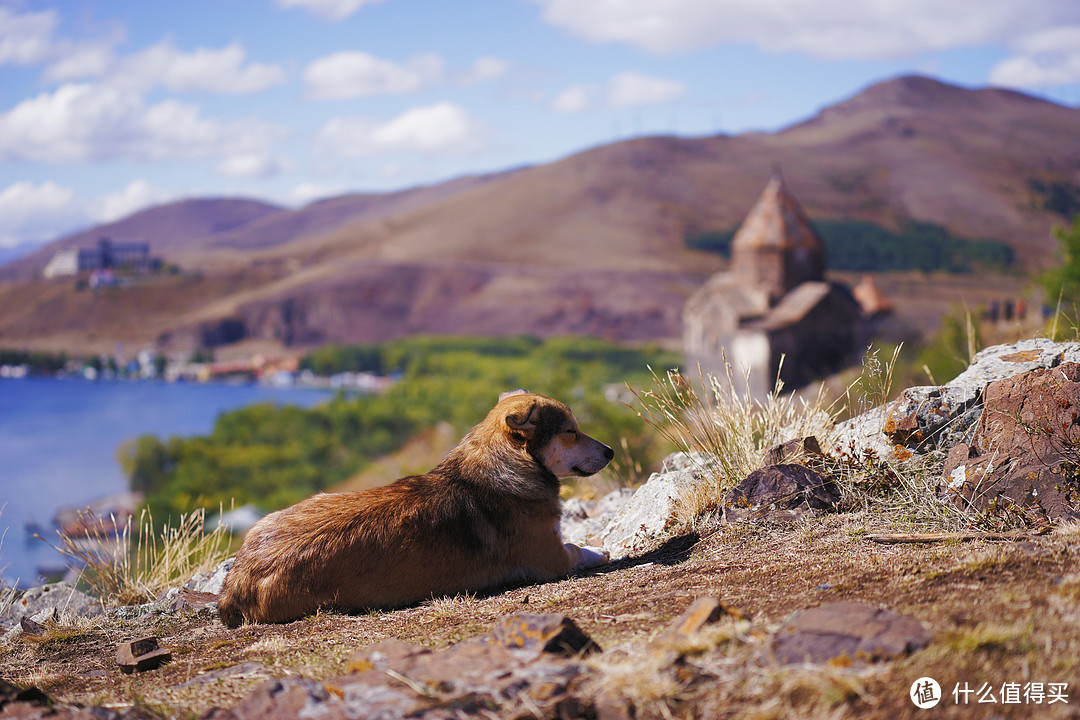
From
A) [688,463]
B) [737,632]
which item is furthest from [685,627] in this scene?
[688,463]

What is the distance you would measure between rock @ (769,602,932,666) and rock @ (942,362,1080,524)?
2.03 m

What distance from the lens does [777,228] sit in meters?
42.4

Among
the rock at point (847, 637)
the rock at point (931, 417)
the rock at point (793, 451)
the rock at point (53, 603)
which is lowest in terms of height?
the rock at point (53, 603)

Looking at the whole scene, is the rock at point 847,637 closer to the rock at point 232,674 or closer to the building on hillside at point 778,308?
the rock at point 232,674

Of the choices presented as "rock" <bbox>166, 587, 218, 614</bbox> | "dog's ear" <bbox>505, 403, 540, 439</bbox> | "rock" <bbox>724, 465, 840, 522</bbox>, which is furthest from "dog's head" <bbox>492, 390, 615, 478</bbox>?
"rock" <bbox>166, 587, 218, 614</bbox>

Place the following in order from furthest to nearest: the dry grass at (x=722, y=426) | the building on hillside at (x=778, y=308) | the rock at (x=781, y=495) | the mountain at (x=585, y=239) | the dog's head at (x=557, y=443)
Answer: the mountain at (x=585, y=239) < the building on hillside at (x=778, y=308) < the dry grass at (x=722, y=426) < the rock at (x=781, y=495) < the dog's head at (x=557, y=443)

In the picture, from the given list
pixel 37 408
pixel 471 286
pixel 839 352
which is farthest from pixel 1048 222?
pixel 37 408

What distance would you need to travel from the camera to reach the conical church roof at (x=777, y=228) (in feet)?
138

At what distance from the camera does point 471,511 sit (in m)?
4.57

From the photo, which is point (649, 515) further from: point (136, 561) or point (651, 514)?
point (136, 561)

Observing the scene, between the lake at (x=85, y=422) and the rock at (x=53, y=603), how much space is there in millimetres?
90034

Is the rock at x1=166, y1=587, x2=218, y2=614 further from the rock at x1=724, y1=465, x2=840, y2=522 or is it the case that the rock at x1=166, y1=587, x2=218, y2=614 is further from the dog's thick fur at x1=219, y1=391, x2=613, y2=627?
the rock at x1=724, y1=465, x2=840, y2=522

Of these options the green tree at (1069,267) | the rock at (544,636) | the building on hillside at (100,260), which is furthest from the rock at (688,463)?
the building on hillside at (100,260)

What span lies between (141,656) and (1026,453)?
15.6 ft
